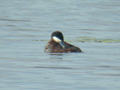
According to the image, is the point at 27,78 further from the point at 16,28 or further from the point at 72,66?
the point at 16,28

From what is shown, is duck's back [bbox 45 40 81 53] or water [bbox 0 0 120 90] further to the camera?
duck's back [bbox 45 40 81 53]

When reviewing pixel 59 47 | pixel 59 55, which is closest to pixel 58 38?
pixel 59 47

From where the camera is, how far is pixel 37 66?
59.0 feet

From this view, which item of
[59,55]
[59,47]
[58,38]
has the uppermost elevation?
[58,38]

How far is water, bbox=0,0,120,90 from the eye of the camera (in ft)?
50.8

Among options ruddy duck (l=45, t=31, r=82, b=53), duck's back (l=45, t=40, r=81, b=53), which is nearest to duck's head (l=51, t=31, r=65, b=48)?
ruddy duck (l=45, t=31, r=82, b=53)

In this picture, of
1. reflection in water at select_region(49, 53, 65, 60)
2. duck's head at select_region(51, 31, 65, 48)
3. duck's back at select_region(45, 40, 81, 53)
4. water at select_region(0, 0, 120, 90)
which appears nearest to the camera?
water at select_region(0, 0, 120, 90)

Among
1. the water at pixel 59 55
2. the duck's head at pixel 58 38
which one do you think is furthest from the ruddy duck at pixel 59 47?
the water at pixel 59 55

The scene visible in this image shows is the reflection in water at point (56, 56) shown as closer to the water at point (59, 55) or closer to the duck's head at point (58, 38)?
the water at point (59, 55)

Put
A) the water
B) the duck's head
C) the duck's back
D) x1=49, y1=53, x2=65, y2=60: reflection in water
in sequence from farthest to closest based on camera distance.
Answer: the duck's head < the duck's back < x1=49, y1=53, x2=65, y2=60: reflection in water < the water

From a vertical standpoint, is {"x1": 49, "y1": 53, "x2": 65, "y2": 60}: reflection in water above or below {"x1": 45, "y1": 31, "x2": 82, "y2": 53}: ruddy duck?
below

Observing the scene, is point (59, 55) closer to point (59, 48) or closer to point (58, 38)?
point (59, 48)

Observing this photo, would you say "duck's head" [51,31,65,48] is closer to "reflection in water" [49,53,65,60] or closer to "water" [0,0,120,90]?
"water" [0,0,120,90]

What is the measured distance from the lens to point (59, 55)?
2086cm
